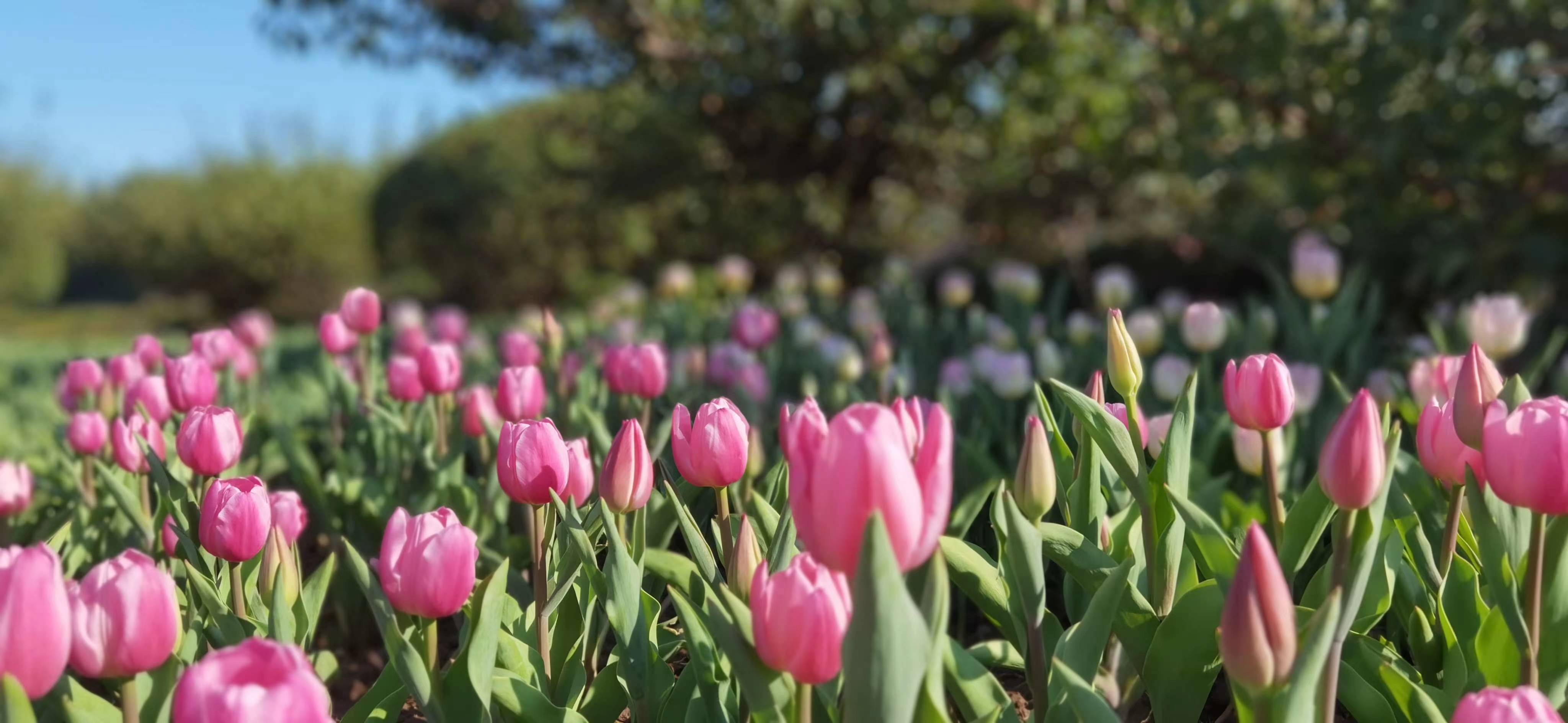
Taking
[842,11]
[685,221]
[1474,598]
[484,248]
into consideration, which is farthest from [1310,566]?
[484,248]

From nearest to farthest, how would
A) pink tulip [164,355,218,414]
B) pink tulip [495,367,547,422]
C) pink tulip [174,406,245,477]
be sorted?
1. pink tulip [174,406,245,477]
2. pink tulip [495,367,547,422]
3. pink tulip [164,355,218,414]

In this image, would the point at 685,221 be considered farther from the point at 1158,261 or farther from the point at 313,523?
the point at 313,523

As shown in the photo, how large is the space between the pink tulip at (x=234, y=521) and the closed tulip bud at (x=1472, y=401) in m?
1.21

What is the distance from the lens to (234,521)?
3.97 ft

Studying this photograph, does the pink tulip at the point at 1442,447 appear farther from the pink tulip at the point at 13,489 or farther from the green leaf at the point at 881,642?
the pink tulip at the point at 13,489

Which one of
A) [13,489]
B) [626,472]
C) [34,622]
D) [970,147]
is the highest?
[34,622]

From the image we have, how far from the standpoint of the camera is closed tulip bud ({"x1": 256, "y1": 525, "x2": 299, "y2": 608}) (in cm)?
130

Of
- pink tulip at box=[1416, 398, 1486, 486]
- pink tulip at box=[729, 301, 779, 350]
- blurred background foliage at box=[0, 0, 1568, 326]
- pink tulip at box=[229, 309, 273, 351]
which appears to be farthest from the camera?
blurred background foliage at box=[0, 0, 1568, 326]

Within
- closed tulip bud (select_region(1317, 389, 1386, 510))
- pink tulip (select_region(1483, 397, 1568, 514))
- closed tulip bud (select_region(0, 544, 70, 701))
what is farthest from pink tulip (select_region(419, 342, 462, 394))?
pink tulip (select_region(1483, 397, 1568, 514))

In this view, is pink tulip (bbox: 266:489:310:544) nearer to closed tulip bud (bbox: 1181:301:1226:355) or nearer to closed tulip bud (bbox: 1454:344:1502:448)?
closed tulip bud (bbox: 1454:344:1502:448)

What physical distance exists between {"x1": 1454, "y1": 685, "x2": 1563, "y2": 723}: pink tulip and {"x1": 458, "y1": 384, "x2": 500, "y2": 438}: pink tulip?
162 cm

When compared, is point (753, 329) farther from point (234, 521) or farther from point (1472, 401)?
point (1472, 401)

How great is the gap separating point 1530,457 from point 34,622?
1178mm

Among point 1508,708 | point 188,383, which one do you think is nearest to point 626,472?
point 1508,708
